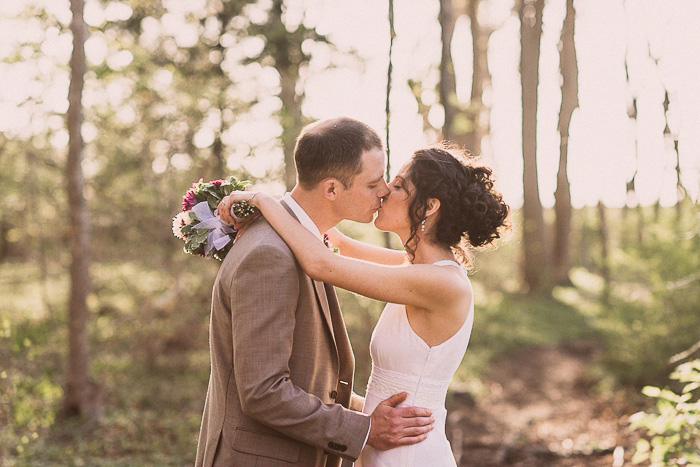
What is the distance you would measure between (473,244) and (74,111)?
634 centimetres

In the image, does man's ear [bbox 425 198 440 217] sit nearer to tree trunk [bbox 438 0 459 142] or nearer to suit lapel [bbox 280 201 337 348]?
suit lapel [bbox 280 201 337 348]

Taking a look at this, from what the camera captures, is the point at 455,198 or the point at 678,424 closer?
the point at 455,198

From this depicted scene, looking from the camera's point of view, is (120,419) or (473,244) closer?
(473,244)

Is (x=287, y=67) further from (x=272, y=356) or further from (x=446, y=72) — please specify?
(x=272, y=356)

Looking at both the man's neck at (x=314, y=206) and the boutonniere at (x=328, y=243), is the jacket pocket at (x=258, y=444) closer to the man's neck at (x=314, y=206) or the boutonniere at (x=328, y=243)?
the man's neck at (x=314, y=206)

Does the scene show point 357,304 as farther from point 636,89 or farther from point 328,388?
point 636,89

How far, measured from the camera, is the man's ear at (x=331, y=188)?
2793 millimetres

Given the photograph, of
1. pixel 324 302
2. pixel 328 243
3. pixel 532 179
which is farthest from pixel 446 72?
pixel 532 179

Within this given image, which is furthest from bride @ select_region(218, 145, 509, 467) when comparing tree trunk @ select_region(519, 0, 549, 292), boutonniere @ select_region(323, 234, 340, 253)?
tree trunk @ select_region(519, 0, 549, 292)

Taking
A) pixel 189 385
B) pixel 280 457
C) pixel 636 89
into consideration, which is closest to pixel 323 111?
pixel 189 385

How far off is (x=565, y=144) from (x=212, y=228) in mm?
20543

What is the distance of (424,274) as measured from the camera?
275 centimetres

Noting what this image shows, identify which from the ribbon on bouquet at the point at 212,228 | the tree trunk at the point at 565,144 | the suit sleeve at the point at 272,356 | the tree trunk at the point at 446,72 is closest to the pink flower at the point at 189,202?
the ribbon on bouquet at the point at 212,228

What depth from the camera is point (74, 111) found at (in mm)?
7945
